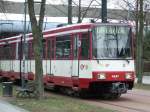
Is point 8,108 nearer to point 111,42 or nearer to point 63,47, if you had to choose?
point 111,42

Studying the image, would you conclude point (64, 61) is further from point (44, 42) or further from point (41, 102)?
point (41, 102)

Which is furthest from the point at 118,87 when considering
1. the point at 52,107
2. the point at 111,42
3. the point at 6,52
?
the point at 6,52

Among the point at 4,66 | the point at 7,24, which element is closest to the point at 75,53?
the point at 4,66

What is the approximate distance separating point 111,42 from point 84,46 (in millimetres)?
1167

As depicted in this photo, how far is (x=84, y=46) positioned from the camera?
23.0 m

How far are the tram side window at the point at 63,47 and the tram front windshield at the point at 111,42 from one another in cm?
221

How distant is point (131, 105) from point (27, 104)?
14.0ft

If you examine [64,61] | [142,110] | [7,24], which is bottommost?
[142,110]

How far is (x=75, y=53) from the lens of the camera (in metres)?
23.9

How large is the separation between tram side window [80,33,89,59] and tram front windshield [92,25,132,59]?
13.0 inches

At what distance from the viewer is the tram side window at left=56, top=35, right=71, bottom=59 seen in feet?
81.3

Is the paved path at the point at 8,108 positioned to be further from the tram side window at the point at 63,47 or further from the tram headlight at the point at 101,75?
the tram side window at the point at 63,47

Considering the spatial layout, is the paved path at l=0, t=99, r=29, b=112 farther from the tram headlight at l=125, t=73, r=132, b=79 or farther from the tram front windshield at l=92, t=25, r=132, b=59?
the tram headlight at l=125, t=73, r=132, b=79

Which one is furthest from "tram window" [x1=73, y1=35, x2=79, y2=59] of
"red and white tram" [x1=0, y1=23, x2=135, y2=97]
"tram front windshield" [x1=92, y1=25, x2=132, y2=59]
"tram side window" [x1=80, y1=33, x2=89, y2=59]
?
"tram front windshield" [x1=92, y1=25, x2=132, y2=59]
